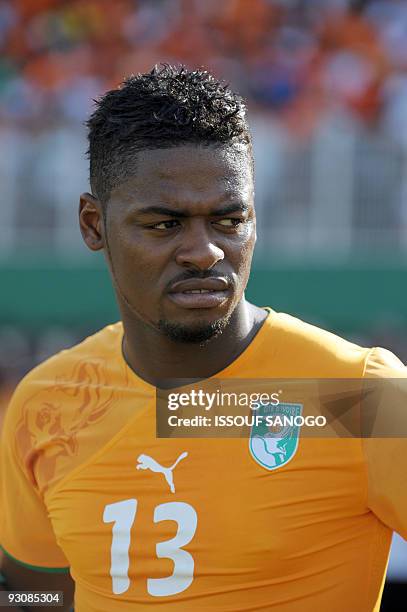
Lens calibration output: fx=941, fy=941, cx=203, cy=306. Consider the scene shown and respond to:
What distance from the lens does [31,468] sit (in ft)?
7.50

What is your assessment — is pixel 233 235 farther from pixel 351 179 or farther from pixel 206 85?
pixel 351 179

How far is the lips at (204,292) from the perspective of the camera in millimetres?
1914

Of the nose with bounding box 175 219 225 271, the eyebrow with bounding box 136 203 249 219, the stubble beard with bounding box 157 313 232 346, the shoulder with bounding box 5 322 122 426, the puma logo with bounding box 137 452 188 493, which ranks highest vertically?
the eyebrow with bounding box 136 203 249 219

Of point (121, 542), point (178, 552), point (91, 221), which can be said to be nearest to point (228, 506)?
point (178, 552)

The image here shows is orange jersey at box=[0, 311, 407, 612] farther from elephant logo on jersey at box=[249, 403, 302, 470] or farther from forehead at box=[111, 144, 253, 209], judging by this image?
forehead at box=[111, 144, 253, 209]

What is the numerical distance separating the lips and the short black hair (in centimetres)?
29

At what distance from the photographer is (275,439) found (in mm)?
1979

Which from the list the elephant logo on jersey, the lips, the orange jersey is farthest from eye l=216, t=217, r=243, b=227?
the elephant logo on jersey

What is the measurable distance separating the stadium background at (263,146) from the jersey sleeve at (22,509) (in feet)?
17.1

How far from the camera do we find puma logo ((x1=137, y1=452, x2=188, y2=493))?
200cm

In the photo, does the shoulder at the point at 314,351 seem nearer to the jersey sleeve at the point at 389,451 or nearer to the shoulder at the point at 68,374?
the jersey sleeve at the point at 389,451

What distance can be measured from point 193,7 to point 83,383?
762 cm

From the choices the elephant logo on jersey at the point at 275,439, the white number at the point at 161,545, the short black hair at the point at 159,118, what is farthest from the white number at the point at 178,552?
the short black hair at the point at 159,118

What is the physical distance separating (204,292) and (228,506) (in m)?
0.44
